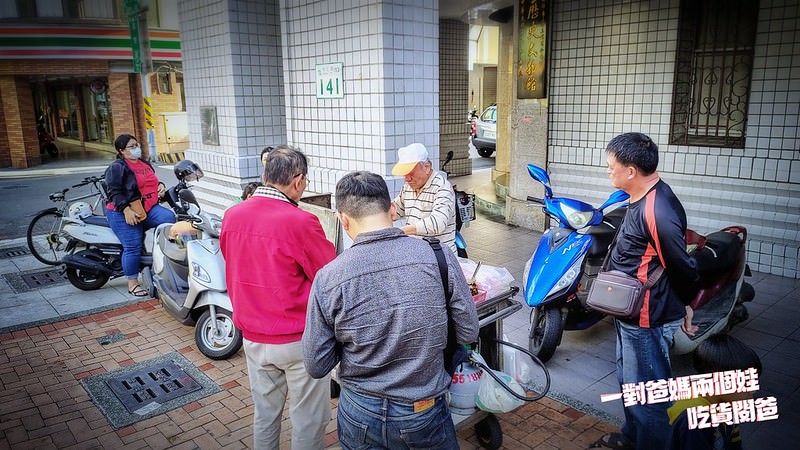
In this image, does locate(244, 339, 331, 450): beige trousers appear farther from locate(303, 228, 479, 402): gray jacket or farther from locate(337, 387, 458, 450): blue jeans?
locate(303, 228, 479, 402): gray jacket

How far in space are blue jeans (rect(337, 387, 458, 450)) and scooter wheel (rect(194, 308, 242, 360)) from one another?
→ 2.79 metres

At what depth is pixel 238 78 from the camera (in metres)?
7.49

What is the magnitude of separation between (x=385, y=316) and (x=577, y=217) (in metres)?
2.75

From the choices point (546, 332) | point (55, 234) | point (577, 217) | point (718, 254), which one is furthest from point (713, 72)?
point (55, 234)

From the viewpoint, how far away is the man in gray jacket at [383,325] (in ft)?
6.84

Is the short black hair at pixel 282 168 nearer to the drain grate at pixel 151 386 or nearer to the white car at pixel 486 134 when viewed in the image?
the drain grate at pixel 151 386

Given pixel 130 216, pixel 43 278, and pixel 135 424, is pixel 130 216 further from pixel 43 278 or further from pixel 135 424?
pixel 135 424

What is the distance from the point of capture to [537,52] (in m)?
8.03

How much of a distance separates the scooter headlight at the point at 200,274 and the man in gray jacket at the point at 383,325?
9.27 feet

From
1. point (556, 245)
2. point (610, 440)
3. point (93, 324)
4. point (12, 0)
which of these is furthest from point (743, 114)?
point (12, 0)

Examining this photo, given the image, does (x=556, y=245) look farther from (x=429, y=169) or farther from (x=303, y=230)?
(x=303, y=230)

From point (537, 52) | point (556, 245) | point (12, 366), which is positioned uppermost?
point (537, 52)

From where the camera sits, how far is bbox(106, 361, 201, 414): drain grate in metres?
4.33

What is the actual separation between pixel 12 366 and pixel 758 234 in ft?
25.3
